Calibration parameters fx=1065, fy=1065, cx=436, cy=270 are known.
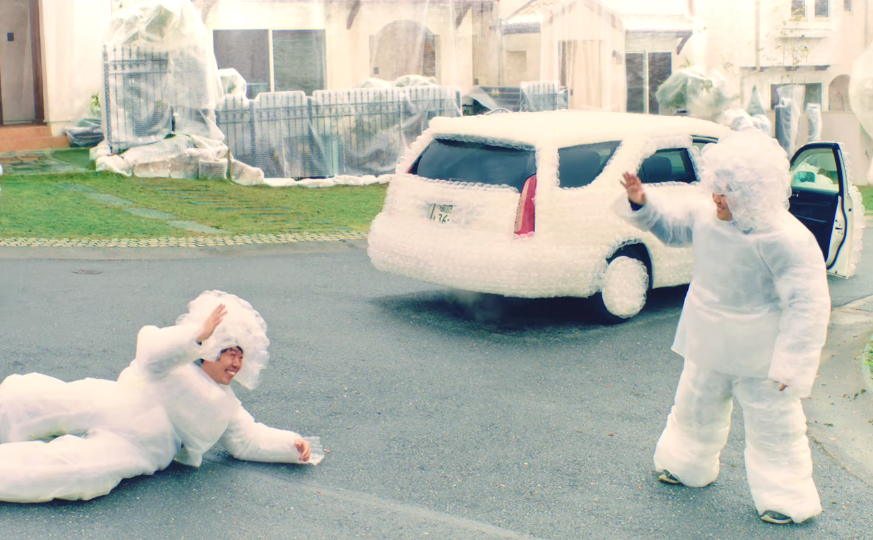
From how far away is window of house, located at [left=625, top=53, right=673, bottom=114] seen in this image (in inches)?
909

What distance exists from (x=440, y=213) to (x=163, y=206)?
6.75 metres

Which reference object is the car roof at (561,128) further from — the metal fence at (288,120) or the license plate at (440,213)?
the metal fence at (288,120)

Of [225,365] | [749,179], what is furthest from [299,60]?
[749,179]

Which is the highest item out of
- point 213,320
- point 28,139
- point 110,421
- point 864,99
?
point 864,99

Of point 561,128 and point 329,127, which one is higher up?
point 329,127

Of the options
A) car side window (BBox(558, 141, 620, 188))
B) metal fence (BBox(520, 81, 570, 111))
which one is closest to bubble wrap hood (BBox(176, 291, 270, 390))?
car side window (BBox(558, 141, 620, 188))

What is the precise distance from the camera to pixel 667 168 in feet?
25.8

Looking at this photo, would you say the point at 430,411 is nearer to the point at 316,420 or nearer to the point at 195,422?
the point at 316,420

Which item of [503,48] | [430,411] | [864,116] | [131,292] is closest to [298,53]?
[503,48]

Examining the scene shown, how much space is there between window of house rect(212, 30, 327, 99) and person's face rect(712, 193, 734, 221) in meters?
16.7

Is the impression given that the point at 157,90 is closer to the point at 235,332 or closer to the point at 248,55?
the point at 248,55

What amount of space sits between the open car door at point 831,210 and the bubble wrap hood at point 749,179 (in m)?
4.29

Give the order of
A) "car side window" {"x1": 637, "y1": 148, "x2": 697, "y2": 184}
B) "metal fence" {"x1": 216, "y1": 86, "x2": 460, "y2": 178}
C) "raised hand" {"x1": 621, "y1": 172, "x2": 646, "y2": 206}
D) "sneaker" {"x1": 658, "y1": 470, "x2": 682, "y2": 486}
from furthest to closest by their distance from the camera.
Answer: "metal fence" {"x1": 216, "y1": 86, "x2": 460, "y2": 178} < "car side window" {"x1": 637, "y1": 148, "x2": 697, "y2": 184} < "sneaker" {"x1": 658, "y1": 470, "x2": 682, "y2": 486} < "raised hand" {"x1": 621, "y1": 172, "x2": 646, "y2": 206}

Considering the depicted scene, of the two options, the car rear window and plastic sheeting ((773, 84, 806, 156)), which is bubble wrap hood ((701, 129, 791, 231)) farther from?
plastic sheeting ((773, 84, 806, 156))
